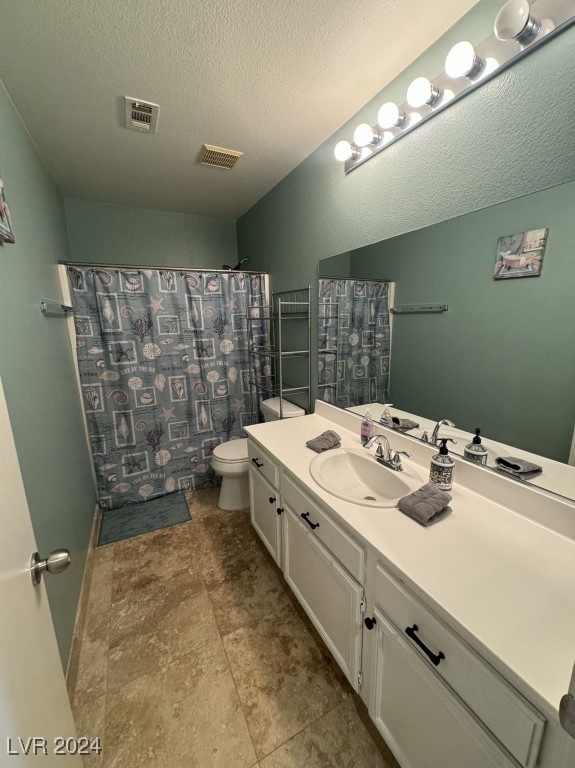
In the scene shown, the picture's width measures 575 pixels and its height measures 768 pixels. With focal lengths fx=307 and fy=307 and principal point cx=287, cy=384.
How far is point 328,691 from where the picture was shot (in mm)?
1199

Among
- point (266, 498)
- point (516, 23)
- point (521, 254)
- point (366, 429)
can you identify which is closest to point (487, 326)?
point (521, 254)

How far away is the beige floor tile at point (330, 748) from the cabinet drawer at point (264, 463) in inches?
33.4

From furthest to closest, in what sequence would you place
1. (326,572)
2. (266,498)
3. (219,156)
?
1. (219,156)
2. (266,498)
3. (326,572)

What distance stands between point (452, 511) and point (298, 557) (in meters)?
0.70

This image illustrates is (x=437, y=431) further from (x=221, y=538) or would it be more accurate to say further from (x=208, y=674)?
(x=221, y=538)

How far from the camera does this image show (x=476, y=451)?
1.10 m

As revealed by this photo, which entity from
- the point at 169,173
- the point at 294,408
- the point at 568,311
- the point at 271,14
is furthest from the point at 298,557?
the point at 169,173

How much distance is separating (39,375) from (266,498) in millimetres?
1200

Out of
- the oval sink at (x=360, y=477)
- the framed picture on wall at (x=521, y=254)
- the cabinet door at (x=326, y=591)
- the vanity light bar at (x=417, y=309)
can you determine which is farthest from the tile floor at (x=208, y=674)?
the framed picture on wall at (x=521, y=254)

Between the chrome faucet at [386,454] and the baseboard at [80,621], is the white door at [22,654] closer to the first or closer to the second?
the baseboard at [80,621]

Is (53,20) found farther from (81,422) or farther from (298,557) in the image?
(298,557)

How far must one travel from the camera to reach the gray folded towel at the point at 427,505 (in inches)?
37.0

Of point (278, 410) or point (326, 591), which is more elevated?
point (278, 410)

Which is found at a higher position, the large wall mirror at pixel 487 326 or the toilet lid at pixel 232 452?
the large wall mirror at pixel 487 326
